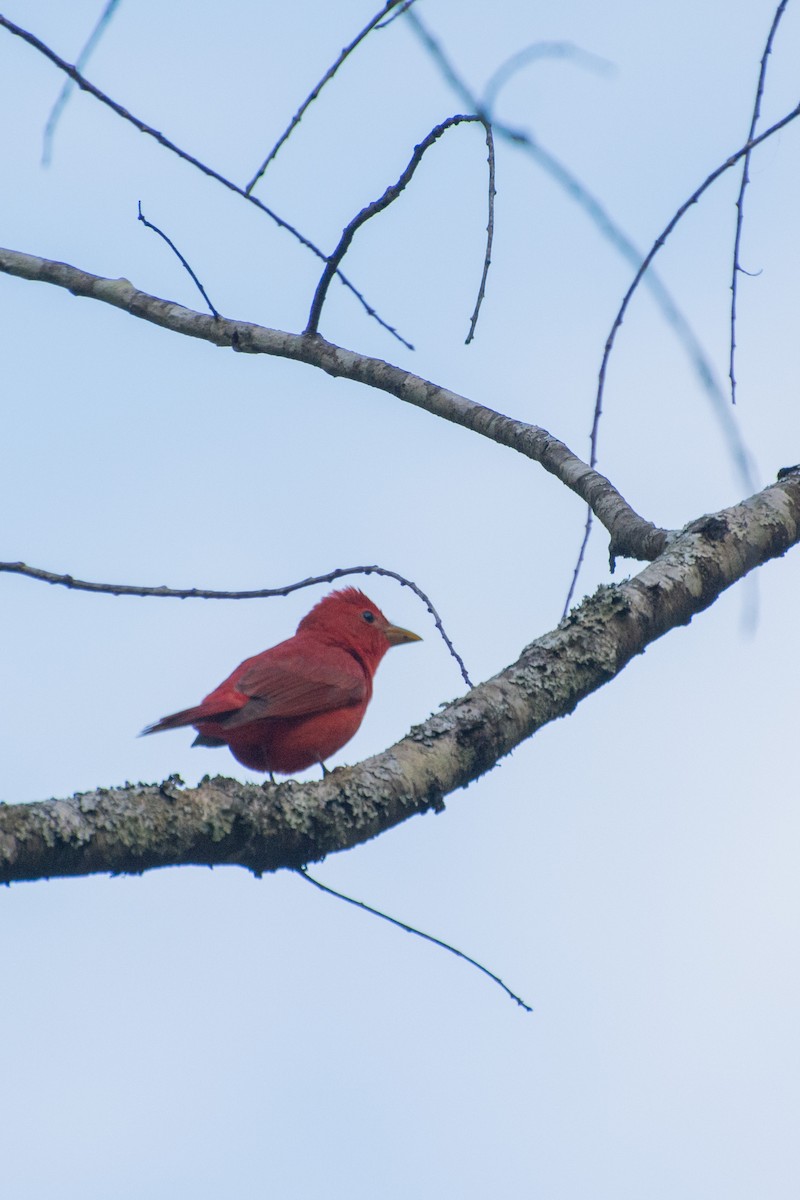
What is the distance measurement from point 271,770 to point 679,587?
2.07m

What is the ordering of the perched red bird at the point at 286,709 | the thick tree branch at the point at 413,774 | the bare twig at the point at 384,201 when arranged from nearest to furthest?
1. the thick tree branch at the point at 413,774
2. the bare twig at the point at 384,201
3. the perched red bird at the point at 286,709

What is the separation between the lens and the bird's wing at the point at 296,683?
469 cm

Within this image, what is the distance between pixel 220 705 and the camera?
4.62m

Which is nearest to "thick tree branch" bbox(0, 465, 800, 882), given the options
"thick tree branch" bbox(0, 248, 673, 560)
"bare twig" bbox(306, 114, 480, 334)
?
"thick tree branch" bbox(0, 248, 673, 560)

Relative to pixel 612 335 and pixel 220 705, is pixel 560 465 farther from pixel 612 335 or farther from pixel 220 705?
pixel 220 705

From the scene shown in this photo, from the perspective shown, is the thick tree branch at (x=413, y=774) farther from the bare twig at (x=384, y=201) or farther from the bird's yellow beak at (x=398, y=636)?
the bird's yellow beak at (x=398, y=636)

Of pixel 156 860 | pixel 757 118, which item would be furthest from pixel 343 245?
pixel 156 860

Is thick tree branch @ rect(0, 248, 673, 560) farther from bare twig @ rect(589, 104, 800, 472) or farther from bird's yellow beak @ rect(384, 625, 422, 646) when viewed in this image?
bird's yellow beak @ rect(384, 625, 422, 646)

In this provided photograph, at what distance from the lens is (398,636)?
6.11 m

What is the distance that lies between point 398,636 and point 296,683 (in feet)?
4.26

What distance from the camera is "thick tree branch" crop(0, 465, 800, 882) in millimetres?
2244

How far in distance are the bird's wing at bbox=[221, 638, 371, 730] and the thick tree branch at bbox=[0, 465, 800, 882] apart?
166cm

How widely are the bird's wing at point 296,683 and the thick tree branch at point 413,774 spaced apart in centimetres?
166

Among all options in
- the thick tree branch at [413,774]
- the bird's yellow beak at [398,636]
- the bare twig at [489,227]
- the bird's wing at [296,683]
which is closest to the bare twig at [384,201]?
the bare twig at [489,227]
